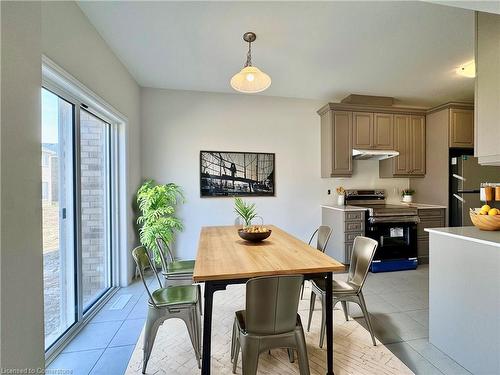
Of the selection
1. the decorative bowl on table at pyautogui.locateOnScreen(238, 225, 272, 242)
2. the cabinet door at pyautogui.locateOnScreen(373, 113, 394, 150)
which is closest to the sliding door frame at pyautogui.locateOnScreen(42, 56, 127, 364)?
the decorative bowl on table at pyautogui.locateOnScreen(238, 225, 272, 242)

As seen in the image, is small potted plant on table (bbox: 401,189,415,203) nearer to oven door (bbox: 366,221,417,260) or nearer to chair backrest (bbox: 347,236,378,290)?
oven door (bbox: 366,221,417,260)

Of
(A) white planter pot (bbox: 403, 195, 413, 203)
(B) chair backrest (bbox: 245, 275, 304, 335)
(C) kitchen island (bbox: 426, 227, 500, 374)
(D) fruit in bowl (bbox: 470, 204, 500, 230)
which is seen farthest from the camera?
(A) white planter pot (bbox: 403, 195, 413, 203)

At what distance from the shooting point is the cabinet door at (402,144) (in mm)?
4066

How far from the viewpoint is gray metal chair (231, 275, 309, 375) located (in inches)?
48.6

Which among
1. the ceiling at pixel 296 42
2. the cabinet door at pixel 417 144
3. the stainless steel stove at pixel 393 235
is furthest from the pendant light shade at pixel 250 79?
the cabinet door at pixel 417 144

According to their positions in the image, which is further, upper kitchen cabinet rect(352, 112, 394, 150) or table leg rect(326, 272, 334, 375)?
upper kitchen cabinet rect(352, 112, 394, 150)

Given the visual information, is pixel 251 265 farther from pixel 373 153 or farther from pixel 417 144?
pixel 417 144

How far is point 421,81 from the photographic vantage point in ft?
11.3

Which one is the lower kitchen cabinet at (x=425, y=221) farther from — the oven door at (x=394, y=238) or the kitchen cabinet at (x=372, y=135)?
the kitchen cabinet at (x=372, y=135)

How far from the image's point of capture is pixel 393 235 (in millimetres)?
3695

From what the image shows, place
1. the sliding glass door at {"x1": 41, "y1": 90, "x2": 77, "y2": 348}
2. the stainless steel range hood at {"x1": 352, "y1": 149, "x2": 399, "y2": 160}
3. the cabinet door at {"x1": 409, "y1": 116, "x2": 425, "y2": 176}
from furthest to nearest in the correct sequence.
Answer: the cabinet door at {"x1": 409, "y1": 116, "x2": 425, "y2": 176}
the stainless steel range hood at {"x1": 352, "y1": 149, "x2": 399, "y2": 160}
the sliding glass door at {"x1": 41, "y1": 90, "x2": 77, "y2": 348}

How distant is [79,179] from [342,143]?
3566mm

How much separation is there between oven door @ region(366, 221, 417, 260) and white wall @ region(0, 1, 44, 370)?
382 cm

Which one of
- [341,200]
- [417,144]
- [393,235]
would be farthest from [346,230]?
[417,144]
